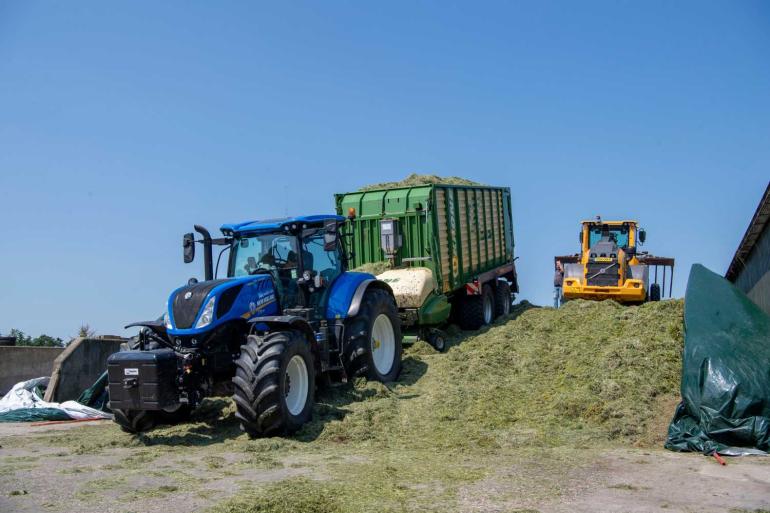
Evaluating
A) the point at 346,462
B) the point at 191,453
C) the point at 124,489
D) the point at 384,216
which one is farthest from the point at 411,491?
the point at 384,216

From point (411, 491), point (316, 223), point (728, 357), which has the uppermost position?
point (316, 223)

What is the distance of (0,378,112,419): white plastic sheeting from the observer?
11.0m

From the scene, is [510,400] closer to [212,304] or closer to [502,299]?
[212,304]

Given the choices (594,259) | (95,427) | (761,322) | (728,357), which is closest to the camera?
(728,357)

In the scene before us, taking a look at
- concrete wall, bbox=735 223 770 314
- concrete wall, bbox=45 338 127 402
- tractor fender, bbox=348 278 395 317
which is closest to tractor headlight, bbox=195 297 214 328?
tractor fender, bbox=348 278 395 317

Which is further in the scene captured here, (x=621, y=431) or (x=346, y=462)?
(x=621, y=431)

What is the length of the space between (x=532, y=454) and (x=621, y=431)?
1.29 meters

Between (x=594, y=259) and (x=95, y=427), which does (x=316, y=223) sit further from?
(x=594, y=259)

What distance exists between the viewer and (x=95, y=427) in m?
Result: 9.81

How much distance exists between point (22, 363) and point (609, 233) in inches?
532

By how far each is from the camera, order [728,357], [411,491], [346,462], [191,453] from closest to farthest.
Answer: [411,491], [346,462], [191,453], [728,357]

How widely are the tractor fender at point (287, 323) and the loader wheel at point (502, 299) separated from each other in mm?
7412

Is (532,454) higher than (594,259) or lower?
lower

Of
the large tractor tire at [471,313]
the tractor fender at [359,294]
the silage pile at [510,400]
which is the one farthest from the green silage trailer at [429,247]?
the tractor fender at [359,294]
